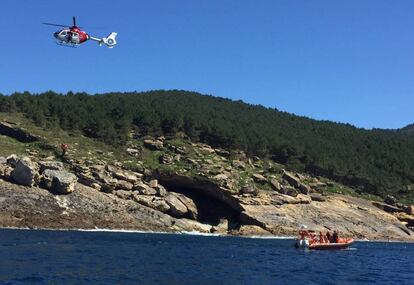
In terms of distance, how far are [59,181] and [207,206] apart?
108 ft

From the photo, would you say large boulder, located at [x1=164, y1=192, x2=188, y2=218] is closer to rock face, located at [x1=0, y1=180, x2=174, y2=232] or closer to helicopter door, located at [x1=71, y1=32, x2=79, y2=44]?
rock face, located at [x1=0, y1=180, x2=174, y2=232]

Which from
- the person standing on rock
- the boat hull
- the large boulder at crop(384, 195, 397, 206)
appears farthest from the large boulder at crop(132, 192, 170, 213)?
the large boulder at crop(384, 195, 397, 206)

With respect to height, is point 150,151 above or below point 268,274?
above

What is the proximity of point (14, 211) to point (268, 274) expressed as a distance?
45.9m

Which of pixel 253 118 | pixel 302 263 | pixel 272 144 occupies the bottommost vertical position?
pixel 302 263

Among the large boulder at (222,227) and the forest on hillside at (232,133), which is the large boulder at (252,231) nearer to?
the large boulder at (222,227)

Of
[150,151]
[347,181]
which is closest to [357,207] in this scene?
[347,181]

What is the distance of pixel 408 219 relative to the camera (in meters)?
113

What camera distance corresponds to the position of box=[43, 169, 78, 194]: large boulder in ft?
266

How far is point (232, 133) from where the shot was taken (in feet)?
420

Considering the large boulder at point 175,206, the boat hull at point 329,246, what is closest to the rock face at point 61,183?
the large boulder at point 175,206

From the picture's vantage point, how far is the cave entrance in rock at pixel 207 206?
101688 mm

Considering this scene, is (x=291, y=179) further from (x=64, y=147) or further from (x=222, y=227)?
(x=64, y=147)

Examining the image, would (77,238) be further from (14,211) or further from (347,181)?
(347,181)
